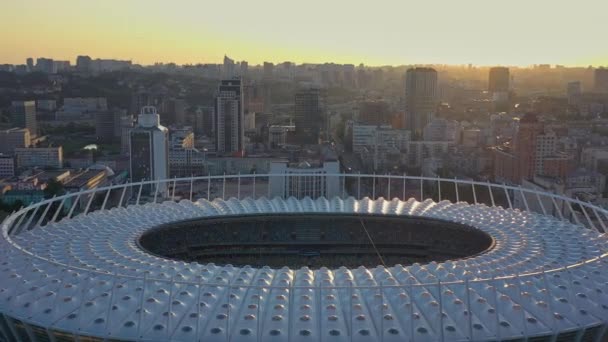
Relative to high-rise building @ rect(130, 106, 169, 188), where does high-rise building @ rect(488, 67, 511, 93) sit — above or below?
above

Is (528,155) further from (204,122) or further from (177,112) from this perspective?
(177,112)

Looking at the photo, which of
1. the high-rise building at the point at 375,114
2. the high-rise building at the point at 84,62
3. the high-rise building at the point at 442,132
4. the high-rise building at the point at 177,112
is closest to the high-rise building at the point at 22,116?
the high-rise building at the point at 177,112

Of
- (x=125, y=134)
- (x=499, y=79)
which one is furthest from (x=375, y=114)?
(x=499, y=79)

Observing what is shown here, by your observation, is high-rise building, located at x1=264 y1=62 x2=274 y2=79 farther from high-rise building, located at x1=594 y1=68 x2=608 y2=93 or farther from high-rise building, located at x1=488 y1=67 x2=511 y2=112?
high-rise building, located at x1=594 y1=68 x2=608 y2=93

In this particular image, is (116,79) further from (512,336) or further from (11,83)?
(512,336)

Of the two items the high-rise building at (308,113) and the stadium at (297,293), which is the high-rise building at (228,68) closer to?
the high-rise building at (308,113)

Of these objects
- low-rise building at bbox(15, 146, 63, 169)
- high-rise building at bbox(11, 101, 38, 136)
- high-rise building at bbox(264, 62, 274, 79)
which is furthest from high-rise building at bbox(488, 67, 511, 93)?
low-rise building at bbox(15, 146, 63, 169)

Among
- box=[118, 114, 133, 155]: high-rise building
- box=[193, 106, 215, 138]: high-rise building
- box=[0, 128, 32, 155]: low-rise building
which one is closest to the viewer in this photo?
box=[0, 128, 32, 155]: low-rise building
